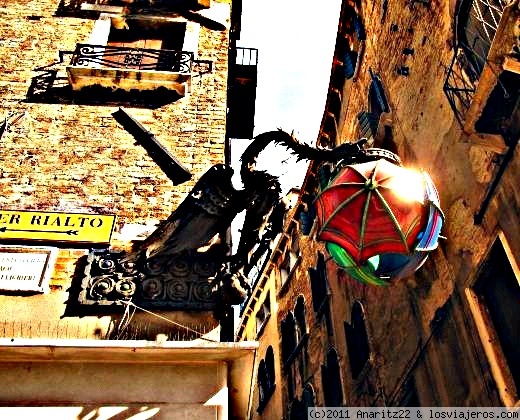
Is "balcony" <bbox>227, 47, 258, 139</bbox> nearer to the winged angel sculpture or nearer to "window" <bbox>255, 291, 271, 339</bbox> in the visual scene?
the winged angel sculpture

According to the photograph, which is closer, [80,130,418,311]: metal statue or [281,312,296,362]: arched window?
[80,130,418,311]: metal statue

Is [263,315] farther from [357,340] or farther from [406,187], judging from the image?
[406,187]

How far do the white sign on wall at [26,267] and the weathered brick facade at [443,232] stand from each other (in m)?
6.12

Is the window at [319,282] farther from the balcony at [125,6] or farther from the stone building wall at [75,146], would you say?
the balcony at [125,6]

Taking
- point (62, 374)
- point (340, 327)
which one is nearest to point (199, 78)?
point (62, 374)

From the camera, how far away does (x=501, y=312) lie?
7.13 m

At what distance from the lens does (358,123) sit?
563 inches

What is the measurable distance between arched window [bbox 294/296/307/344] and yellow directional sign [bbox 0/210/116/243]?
1190cm

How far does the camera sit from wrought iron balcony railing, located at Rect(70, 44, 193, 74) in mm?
8430

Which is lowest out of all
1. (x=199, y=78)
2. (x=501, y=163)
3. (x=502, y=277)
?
(x=502, y=277)

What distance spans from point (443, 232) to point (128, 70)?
6.65 metres

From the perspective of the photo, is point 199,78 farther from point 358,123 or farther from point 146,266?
point 358,123

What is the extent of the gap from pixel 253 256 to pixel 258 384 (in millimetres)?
16238

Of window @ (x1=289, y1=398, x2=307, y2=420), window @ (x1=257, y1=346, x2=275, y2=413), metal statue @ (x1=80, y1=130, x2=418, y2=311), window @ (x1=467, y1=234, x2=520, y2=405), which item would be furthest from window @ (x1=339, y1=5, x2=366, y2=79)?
window @ (x1=257, y1=346, x2=275, y2=413)
